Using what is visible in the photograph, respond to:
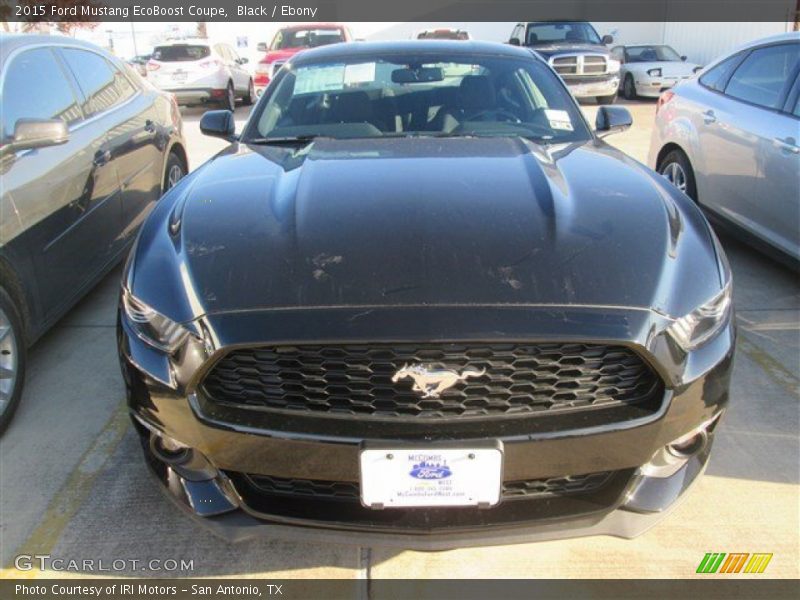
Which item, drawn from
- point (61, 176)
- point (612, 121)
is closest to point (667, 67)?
point (612, 121)

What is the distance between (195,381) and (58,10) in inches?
1504

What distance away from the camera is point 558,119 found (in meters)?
3.31

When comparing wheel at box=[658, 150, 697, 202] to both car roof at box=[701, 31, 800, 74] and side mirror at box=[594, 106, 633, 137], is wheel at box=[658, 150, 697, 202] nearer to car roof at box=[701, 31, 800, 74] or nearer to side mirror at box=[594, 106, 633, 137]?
car roof at box=[701, 31, 800, 74]

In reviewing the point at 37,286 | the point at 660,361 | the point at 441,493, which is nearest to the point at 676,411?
the point at 660,361

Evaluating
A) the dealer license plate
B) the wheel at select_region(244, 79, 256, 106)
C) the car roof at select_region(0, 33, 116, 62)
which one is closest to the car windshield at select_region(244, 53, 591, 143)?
the car roof at select_region(0, 33, 116, 62)

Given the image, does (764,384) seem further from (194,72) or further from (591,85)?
(194,72)

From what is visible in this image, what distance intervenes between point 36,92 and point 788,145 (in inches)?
160

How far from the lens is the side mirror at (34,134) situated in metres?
3.12

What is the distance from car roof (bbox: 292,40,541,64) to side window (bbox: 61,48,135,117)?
4.32 ft

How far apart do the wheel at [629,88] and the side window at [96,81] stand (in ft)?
44.1

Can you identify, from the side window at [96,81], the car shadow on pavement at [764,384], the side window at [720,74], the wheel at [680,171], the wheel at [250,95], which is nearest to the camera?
the car shadow on pavement at [764,384]

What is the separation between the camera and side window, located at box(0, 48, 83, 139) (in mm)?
3329

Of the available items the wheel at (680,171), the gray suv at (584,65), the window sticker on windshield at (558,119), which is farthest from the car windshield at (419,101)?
the gray suv at (584,65)

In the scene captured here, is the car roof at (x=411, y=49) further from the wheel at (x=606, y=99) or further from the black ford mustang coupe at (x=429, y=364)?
the wheel at (x=606, y=99)
